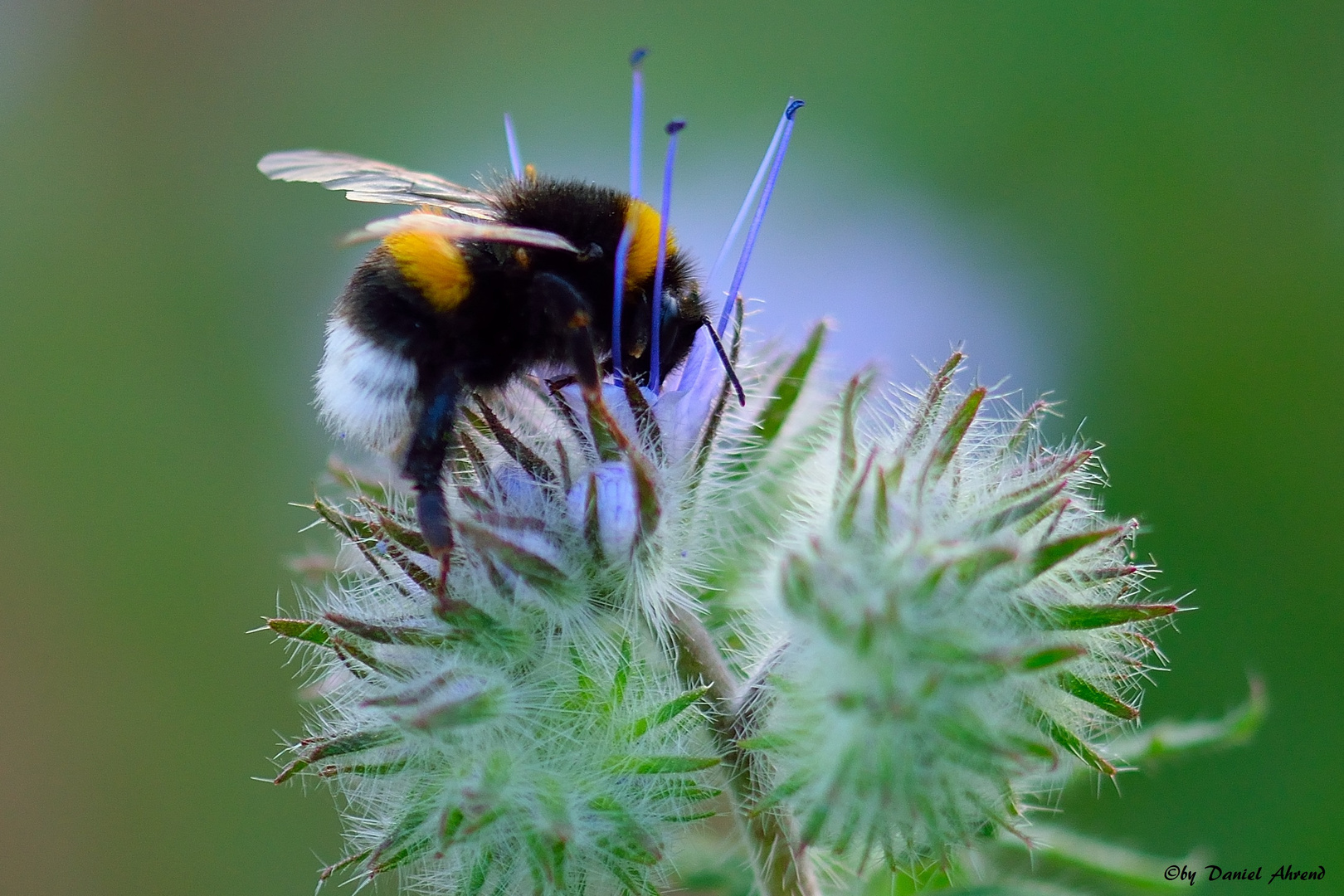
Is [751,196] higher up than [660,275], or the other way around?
[751,196]

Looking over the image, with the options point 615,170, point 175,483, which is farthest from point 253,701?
point 615,170

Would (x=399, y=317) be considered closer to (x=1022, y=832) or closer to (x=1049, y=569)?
(x=1049, y=569)

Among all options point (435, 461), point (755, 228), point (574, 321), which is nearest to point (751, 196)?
point (755, 228)

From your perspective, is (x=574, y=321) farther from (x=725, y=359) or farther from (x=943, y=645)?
(x=943, y=645)

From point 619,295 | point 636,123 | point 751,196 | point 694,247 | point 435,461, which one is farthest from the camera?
point 694,247

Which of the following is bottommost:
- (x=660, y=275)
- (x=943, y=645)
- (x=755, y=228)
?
(x=943, y=645)

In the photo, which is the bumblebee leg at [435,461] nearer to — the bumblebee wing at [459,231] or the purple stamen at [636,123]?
the bumblebee wing at [459,231]

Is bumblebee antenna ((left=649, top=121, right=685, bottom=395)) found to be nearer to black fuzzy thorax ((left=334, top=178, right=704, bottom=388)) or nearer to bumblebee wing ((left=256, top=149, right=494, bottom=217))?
black fuzzy thorax ((left=334, top=178, right=704, bottom=388))
